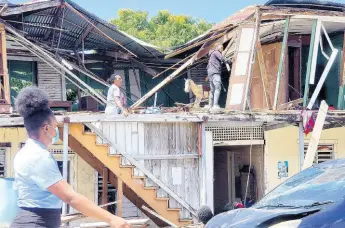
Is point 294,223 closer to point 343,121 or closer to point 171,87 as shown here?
point 343,121

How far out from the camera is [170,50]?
51.0ft

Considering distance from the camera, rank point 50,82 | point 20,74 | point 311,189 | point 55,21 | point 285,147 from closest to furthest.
A: point 311,189 < point 285,147 < point 55,21 < point 20,74 < point 50,82

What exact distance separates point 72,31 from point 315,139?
7.16 m

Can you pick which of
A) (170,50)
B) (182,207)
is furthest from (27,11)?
(182,207)

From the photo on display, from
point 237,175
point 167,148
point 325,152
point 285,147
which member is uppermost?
point 167,148

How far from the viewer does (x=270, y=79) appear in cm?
1402

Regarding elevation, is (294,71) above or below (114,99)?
above

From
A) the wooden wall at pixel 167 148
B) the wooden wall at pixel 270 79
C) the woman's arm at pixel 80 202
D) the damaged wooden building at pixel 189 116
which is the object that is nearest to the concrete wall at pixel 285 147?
the damaged wooden building at pixel 189 116

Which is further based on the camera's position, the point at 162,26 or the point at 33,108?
the point at 162,26

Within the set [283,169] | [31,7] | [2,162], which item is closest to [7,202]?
[2,162]

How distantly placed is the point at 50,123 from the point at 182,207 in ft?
26.4

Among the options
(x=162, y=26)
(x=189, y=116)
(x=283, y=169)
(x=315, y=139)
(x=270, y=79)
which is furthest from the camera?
(x=162, y=26)

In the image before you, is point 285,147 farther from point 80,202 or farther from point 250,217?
point 80,202

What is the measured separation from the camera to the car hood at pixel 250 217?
4.22 m
